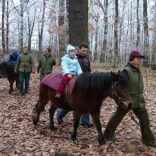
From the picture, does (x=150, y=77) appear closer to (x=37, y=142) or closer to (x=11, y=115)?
(x=11, y=115)

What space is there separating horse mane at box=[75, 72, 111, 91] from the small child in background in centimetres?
35

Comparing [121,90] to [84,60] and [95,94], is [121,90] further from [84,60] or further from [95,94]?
[84,60]

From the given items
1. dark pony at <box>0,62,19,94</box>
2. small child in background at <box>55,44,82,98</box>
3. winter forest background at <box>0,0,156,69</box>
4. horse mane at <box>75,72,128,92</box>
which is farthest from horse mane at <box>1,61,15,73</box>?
horse mane at <box>75,72,128,92</box>

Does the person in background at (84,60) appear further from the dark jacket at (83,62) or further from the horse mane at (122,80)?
the horse mane at (122,80)

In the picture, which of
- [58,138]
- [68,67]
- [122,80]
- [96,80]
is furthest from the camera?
[68,67]

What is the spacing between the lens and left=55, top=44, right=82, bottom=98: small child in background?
16.4ft

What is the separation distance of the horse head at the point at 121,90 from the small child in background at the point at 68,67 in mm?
1126

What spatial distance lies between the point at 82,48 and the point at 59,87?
1.18 m

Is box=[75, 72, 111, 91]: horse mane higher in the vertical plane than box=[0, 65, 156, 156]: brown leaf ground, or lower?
higher

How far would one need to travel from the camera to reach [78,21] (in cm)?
708

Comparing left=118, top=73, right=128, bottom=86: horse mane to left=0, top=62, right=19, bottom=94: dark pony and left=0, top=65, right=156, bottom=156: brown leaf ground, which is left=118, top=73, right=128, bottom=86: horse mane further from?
left=0, top=62, right=19, bottom=94: dark pony

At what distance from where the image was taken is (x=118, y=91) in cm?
416

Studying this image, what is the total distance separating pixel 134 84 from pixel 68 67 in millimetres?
1704

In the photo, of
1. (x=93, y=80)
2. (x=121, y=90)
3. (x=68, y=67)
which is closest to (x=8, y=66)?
(x=68, y=67)
